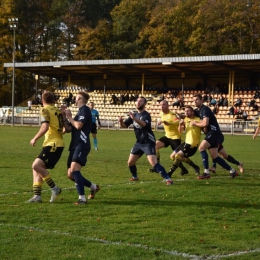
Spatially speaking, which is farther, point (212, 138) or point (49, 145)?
point (212, 138)

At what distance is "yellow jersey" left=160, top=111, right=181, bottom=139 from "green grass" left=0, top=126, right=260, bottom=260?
3.90 ft

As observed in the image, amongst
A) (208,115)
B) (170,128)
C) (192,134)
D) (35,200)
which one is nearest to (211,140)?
(192,134)

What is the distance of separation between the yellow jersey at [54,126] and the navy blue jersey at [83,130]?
0.24m

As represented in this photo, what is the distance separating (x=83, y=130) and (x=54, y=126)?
1.67ft

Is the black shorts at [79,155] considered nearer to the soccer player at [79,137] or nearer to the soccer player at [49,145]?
the soccer player at [79,137]

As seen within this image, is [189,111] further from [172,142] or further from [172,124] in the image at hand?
[172,142]

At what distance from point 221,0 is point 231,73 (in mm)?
15239

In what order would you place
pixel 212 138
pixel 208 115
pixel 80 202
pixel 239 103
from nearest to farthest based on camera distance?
pixel 80 202 → pixel 208 115 → pixel 212 138 → pixel 239 103

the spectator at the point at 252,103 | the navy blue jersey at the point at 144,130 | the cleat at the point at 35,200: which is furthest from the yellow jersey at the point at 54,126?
the spectator at the point at 252,103

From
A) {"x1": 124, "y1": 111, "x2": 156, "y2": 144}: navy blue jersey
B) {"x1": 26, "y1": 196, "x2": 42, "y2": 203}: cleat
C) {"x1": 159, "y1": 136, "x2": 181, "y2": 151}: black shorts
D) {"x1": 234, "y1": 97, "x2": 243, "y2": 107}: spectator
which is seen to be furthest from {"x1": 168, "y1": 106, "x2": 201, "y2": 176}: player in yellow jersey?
{"x1": 234, "y1": 97, "x2": 243, "y2": 107}: spectator

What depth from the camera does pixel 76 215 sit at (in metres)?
8.93

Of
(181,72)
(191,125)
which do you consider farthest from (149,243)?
(181,72)

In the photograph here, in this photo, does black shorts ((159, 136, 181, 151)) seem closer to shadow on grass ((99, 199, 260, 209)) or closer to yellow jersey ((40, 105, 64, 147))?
shadow on grass ((99, 199, 260, 209))

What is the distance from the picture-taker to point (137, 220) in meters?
8.69
